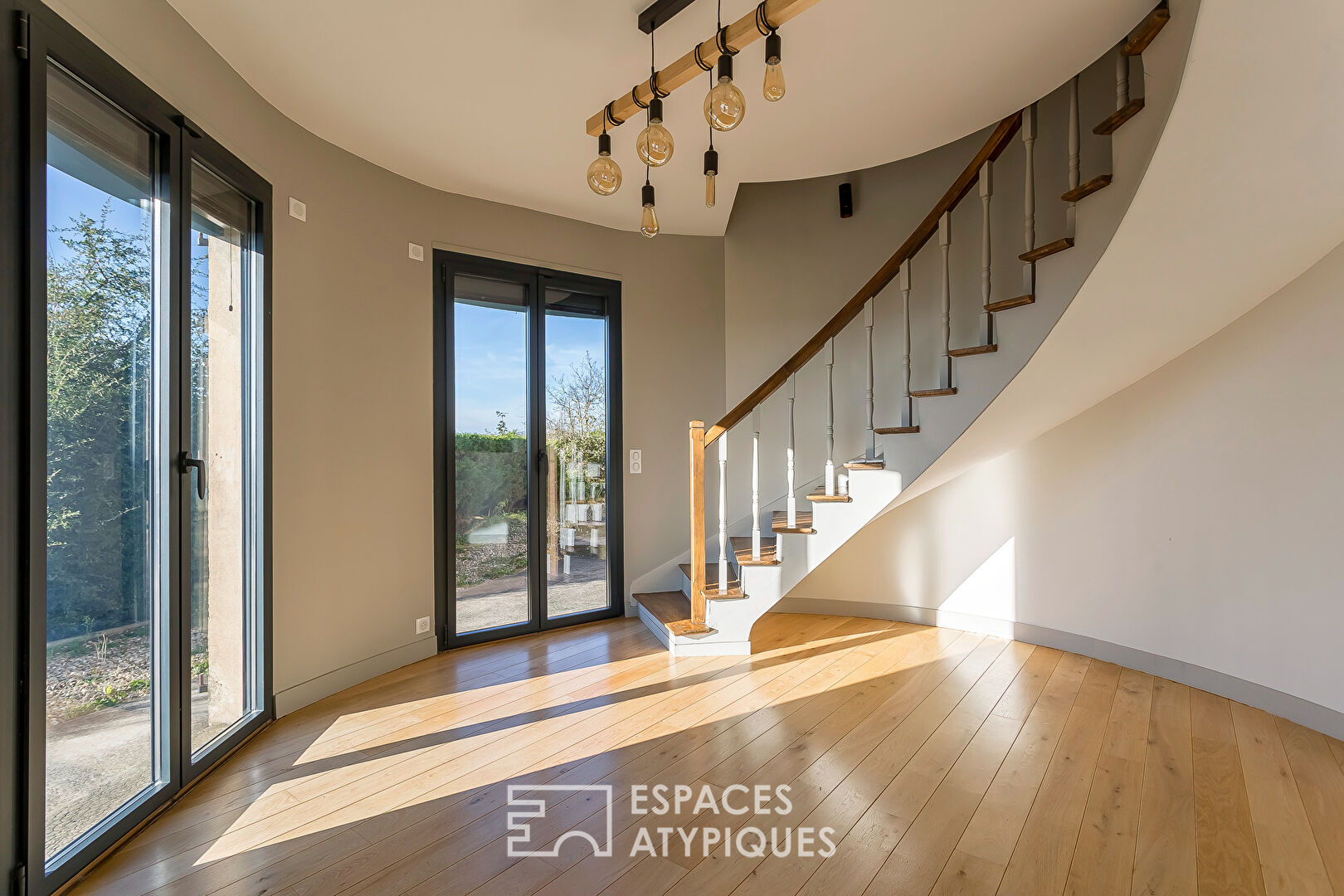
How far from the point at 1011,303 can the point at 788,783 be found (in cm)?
206

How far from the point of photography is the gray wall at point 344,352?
8.77ft

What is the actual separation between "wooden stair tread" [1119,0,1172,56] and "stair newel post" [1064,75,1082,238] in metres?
0.44

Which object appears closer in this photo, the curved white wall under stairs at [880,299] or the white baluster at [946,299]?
the curved white wall under stairs at [880,299]

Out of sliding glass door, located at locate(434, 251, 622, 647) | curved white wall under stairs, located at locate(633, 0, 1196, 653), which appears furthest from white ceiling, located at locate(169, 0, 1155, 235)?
sliding glass door, located at locate(434, 251, 622, 647)

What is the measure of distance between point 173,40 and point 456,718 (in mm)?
2738

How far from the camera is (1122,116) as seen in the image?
221cm

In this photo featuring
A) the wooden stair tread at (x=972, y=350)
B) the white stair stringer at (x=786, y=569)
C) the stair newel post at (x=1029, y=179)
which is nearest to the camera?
the stair newel post at (x=1029, y=179)

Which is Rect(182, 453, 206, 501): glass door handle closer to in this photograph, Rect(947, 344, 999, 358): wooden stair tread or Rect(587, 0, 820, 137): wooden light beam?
Rect(587, 0, 820, 137): wooden light beam

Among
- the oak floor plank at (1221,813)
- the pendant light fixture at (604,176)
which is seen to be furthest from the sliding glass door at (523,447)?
the oak floor plank at (1221,813)

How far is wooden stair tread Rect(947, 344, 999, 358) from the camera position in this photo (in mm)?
2893

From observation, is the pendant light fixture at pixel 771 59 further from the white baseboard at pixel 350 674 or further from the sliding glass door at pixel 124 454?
the white baseboard at pixel 350 674

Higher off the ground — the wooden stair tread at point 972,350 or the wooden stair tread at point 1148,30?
the wooden stair tread at point 1148,30

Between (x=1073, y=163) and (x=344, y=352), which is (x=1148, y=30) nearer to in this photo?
(x=1073, y=163)

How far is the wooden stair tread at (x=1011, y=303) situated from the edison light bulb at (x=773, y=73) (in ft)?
5.05
